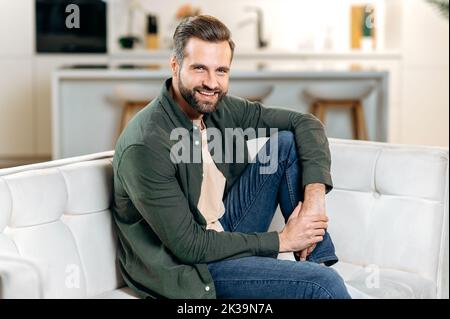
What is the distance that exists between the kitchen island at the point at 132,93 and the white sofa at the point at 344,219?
268cm

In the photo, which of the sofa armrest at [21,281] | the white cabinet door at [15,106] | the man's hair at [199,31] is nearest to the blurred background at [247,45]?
the white cabinet door at [15,106]

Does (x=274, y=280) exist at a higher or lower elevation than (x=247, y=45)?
lower

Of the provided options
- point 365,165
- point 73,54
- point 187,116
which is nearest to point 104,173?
point 187,116

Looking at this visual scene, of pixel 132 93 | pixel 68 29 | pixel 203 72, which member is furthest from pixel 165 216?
pixel 68 29

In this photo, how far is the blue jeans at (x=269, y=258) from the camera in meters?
1.82

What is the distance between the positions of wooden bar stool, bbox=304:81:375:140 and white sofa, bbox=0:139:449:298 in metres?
2.67

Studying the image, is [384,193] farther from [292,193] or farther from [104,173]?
[104,173]

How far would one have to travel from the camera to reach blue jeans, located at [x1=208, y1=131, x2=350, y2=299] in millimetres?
1822

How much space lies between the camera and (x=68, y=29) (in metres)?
6.33

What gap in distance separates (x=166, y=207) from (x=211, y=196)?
0.96ft

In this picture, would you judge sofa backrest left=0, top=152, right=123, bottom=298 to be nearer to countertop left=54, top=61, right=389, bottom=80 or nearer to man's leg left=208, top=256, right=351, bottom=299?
man's leg left=208, top=256, right=351, bottom=299

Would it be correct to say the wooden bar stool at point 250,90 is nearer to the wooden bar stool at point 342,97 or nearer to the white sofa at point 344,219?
the wooden bar stool at point 342,97

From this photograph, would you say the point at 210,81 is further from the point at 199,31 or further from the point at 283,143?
the point at 283,143

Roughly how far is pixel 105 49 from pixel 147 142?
15.5ft
